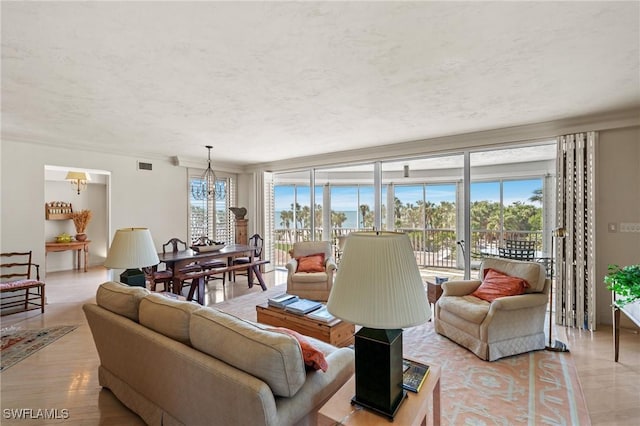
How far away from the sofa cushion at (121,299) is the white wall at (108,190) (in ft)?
11.2

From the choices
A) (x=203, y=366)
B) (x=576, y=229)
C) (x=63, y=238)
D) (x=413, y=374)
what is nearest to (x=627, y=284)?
(x=576, y=229)

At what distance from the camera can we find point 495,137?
4.05m

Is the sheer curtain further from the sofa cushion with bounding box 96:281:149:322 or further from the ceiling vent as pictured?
the ceiling vent

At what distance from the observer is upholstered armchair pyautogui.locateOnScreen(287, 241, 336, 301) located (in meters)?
4.18

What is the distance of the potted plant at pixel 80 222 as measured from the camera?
22.7 feet

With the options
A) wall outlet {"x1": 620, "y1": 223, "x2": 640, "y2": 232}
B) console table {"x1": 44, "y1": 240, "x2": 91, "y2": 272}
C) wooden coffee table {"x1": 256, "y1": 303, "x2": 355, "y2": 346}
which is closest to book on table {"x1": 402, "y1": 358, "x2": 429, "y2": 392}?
wooden coffee table {"x1": 256, "y1": 303, "x2": 355, "y2": 346}

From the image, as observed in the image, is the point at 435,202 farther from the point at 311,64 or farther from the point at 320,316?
the point at 311,64

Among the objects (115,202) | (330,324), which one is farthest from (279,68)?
(115,202)

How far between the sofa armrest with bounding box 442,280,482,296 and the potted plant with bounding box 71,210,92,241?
26.1ft

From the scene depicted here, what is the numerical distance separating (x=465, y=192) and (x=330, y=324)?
3045 mm

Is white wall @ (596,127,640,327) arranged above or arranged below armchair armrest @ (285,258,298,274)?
above

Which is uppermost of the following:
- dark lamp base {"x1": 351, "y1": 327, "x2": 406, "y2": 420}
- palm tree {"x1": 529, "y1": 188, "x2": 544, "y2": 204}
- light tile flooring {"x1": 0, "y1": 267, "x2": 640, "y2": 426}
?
palm tree {"x1": 529, "y1": 188, "x2": 544, "y2": 204}

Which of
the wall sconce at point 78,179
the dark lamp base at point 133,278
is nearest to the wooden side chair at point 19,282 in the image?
the dark lamp base at point 133,278

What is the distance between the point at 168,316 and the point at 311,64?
1.99m
